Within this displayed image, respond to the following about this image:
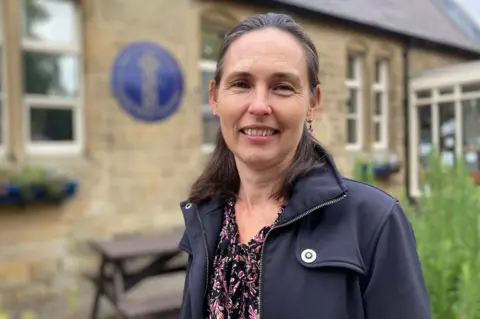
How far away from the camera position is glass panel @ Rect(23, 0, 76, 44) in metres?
4.69

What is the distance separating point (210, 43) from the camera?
249 inches

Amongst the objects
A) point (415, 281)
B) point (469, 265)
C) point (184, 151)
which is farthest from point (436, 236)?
point (184, 151)

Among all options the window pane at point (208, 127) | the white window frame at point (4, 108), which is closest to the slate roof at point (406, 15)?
the window pane at point (208, 127)

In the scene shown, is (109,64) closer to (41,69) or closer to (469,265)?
(41,69)

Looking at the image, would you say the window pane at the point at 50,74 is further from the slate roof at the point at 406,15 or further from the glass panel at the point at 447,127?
the glass panel at the point at 447,127

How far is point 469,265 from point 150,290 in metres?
3.90

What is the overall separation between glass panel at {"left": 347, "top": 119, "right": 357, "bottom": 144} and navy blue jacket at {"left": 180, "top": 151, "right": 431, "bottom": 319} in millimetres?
7842

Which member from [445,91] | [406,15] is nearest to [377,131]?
[445,91]

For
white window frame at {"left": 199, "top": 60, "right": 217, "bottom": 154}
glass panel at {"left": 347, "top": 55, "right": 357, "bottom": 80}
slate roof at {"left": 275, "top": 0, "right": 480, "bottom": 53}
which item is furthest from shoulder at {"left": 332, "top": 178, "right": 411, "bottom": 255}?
glass panel at {"left": 347, "top": 55, "right": 357, "bottom": 80}

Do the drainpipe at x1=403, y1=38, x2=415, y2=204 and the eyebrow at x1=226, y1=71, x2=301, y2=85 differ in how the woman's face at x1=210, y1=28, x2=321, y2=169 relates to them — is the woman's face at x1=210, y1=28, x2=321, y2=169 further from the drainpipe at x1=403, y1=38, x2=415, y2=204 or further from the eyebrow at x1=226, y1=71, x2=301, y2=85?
the drainpipe at x1=403, y1=38, x2=415, y2=204

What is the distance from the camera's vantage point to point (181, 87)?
18.5ft

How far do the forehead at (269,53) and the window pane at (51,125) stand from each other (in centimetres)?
429

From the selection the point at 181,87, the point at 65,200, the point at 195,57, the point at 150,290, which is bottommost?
the point at 150,290

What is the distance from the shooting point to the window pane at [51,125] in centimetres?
480
